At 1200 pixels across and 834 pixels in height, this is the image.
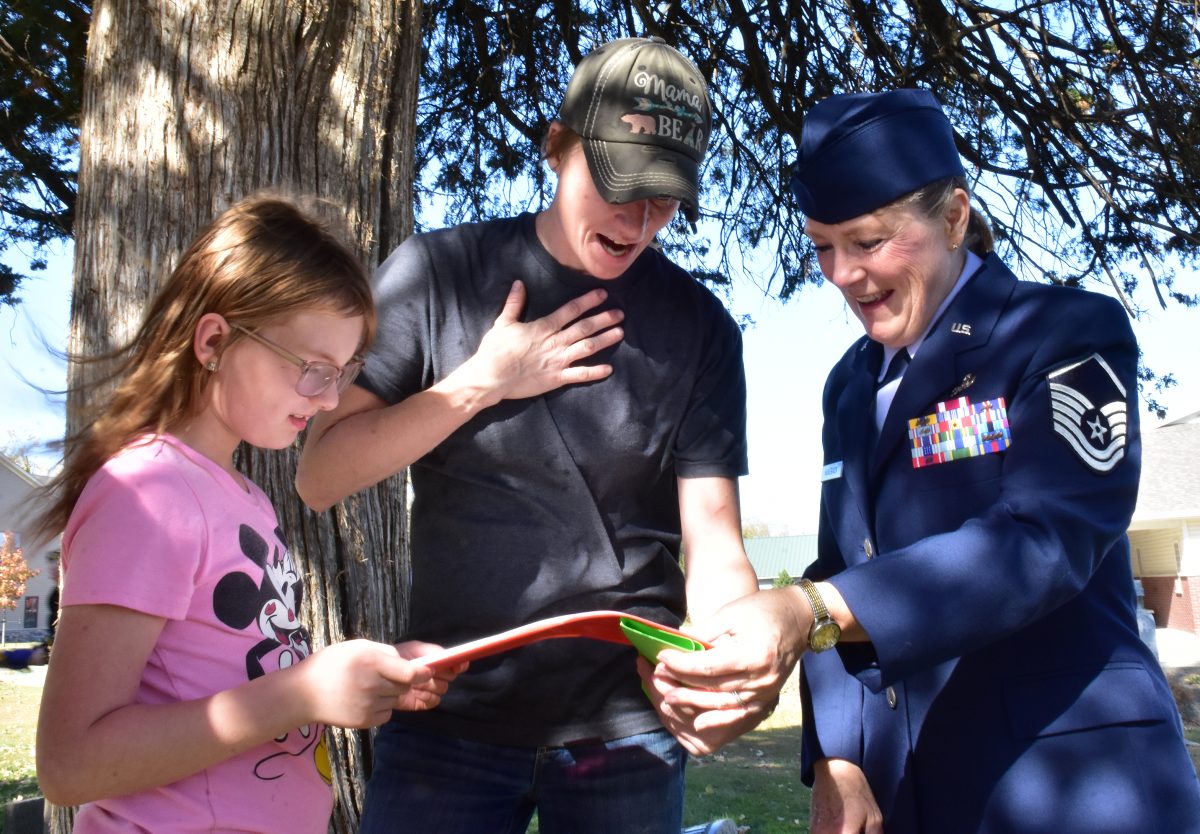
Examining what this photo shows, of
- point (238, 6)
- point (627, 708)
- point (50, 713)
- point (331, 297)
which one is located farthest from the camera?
point (238, 6)

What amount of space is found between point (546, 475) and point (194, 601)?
2.25ft

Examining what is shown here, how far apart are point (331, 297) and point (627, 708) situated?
3.04 ft

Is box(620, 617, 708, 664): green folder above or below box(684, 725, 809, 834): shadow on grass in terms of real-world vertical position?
above

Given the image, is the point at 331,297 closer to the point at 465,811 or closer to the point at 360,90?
the point at 465,811

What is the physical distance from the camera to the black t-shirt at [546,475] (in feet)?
6.62

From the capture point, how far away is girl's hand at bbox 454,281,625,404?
2.01 m

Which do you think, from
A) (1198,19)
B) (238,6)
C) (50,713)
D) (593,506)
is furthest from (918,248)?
(1198,19)

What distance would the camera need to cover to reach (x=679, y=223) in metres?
7.21

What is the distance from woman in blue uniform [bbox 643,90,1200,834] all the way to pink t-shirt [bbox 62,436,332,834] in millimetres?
629

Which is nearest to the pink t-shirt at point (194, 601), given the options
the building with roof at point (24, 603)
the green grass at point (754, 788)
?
the green grass at point (754, 788)

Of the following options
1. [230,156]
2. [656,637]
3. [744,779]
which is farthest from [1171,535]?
[656,637]

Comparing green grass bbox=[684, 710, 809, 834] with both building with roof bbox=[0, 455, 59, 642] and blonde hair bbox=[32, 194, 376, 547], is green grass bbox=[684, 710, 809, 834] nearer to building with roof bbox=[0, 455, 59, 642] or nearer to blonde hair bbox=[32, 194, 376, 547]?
blonde hair bbox=[32, 194, 376, 547]

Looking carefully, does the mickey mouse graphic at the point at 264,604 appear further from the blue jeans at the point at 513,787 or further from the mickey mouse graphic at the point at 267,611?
the blue jeans at the point at 513,787

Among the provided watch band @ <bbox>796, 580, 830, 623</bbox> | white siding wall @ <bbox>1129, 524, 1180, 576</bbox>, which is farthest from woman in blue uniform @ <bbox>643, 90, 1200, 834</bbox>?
white siding wall @ <bbox>1129, 524, 1180, 576</bbox>
